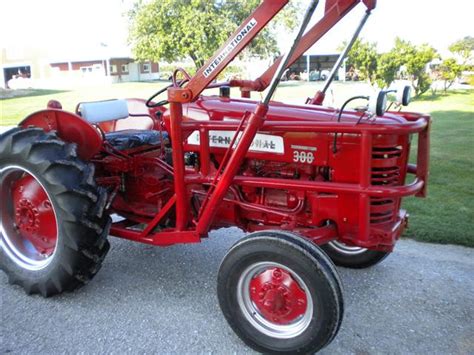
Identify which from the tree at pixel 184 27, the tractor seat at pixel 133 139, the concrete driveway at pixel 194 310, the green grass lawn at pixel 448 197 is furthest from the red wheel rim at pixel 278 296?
the tree at pixel 184 27

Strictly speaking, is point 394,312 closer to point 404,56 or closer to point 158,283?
point 158,283

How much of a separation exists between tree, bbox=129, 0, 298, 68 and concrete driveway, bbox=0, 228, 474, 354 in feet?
48.2

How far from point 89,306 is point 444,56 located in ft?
90.0

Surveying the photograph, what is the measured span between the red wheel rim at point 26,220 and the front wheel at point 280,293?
4.94 feet

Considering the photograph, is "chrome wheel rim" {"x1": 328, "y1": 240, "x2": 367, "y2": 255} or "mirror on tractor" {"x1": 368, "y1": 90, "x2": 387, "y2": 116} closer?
"mirror on tractor" {"x1": 368, "y1": 90, "x2": 387, "y2": 116}

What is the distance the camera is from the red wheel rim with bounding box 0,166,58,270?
140 inches

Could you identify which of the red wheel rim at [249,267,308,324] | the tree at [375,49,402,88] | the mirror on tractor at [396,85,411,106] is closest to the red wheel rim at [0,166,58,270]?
the red wheel rim at [249,267,308,324]

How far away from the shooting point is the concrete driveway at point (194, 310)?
2904mm

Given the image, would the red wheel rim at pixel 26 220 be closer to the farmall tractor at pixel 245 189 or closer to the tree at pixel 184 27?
the farmall tractor at pixel 245 189

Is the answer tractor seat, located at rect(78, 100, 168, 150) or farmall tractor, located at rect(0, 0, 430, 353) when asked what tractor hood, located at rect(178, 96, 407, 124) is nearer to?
farmall tractor, located at rect(0, 0, 430, 353)

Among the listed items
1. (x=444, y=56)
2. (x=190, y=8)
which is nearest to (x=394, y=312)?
(x=190, y=8)

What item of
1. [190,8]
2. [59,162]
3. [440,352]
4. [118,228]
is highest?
[190,8]

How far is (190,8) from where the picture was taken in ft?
60.7

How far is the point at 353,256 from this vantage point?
3855 millimetres
